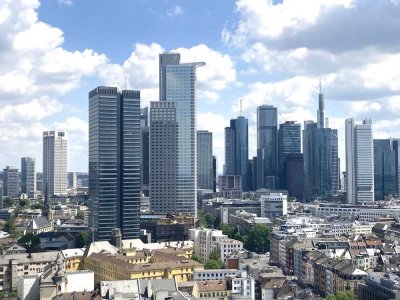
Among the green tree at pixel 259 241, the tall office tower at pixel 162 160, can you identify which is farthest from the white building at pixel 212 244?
the tall office tower at pixel 162 160

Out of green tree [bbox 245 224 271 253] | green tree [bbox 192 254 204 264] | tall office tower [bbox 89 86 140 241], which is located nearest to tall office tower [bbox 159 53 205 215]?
green tree [bbox 245 224 271 253]

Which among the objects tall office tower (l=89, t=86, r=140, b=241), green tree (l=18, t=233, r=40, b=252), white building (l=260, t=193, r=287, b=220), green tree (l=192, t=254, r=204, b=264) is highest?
tall office tower (l=89, t=86, r=140, b=241)

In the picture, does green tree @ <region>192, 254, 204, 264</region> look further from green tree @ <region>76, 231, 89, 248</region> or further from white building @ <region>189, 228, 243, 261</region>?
green tree @ <region>76, 231, 89, 248</region>

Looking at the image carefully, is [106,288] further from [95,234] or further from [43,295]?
[95,234]

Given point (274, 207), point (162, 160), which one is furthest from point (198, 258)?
point (274, 207)

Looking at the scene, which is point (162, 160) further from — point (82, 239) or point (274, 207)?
point (82, 239)
